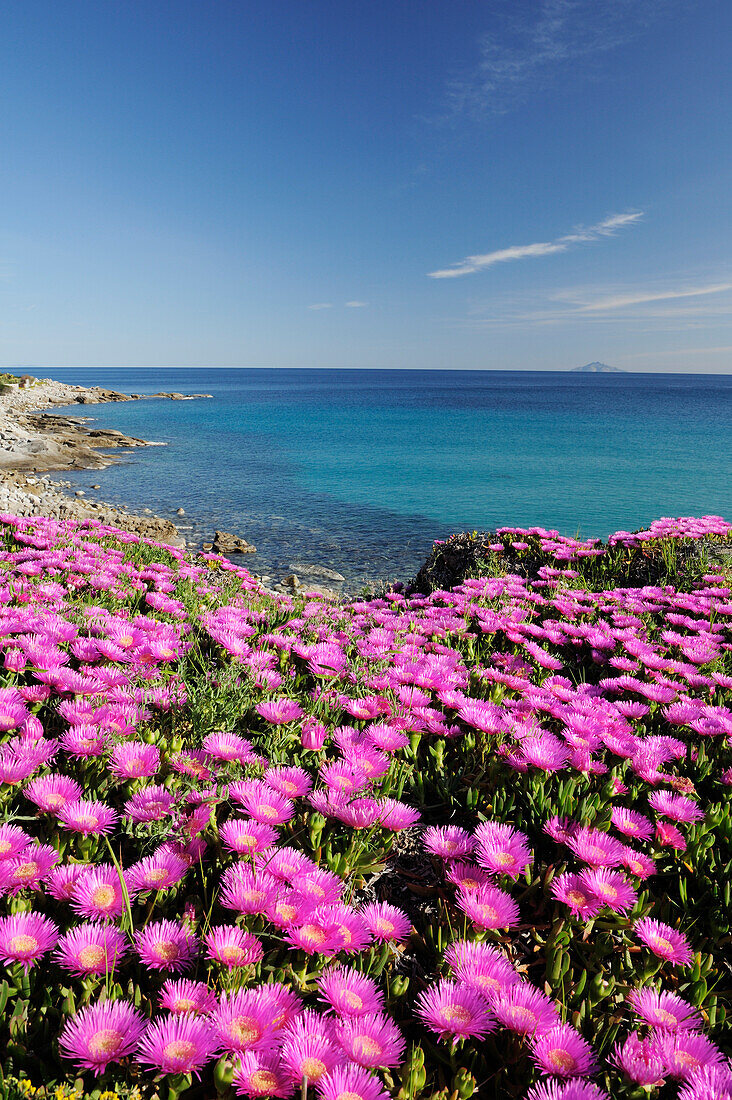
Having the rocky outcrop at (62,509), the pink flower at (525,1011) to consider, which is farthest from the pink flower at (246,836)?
the rocky outcrop at (62,509)

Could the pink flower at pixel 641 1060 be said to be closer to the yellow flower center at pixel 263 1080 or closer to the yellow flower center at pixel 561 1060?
the yellow flower center at pixel 561 1060

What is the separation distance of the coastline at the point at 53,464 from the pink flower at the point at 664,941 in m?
9.83

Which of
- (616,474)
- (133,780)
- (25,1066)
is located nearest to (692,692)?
(133,780)

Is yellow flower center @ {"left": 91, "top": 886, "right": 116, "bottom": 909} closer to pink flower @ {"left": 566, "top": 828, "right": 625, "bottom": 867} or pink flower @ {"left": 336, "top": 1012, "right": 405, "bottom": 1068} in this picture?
pink flower @ {"left": 336, "top": 1012, "right": 405, "bottom": 1068}

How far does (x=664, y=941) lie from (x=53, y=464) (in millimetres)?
28216

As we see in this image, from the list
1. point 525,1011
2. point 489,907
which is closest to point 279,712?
point 489,907

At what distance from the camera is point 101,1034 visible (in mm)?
1000

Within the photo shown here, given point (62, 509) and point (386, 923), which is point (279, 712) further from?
point (62, 509)

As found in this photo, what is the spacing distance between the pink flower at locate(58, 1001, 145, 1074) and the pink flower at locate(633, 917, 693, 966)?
3.54 ft

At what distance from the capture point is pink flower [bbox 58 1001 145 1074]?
95 centimetres

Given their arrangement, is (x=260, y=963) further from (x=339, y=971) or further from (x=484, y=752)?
(x=484, y=752)

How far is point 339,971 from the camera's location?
3.90 feet

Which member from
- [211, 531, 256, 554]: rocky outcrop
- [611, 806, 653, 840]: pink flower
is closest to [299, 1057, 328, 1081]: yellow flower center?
[611, 806, 653, 840]: pink flower

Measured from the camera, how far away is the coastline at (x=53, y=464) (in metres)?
14.0
